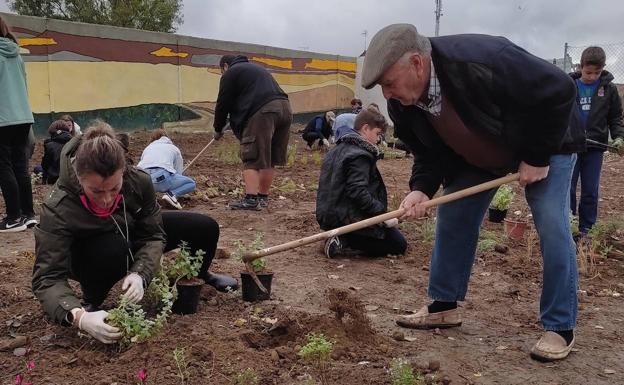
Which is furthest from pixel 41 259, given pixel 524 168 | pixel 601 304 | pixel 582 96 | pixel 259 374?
pixel 582 96

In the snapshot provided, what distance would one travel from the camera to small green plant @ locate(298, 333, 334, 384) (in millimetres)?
2473

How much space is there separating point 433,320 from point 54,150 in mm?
5713

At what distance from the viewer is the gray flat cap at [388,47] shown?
2.59 metres

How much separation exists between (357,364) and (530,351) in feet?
2.90

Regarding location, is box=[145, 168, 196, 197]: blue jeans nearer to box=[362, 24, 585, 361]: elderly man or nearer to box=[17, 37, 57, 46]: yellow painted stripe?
box=[362, 24, 585, 361]: elderly man

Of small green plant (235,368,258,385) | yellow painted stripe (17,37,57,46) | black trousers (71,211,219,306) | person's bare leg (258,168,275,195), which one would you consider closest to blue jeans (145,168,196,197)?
person's bare leg (258,168,275,195)

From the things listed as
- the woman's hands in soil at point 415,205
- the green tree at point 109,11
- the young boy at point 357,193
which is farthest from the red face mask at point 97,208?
the green tree at point 109,11

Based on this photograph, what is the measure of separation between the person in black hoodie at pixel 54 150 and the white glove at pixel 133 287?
4.94 meters

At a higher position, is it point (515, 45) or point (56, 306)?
point (515, 45)

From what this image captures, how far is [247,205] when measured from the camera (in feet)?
22.0

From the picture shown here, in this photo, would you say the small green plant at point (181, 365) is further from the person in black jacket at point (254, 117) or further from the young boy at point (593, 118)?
the young boy at point (593, 118)

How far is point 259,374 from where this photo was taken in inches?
105

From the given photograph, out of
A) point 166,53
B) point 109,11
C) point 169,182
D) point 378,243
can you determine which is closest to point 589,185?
point 378,243

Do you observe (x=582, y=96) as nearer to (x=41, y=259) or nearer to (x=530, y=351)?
(x=530, y=351)
